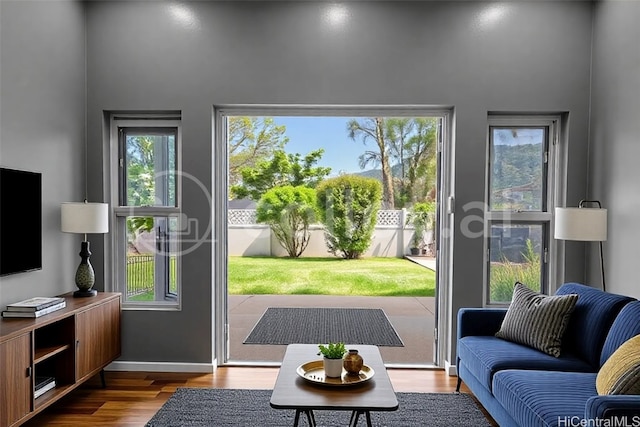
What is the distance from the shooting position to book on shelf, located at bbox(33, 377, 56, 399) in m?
2.97

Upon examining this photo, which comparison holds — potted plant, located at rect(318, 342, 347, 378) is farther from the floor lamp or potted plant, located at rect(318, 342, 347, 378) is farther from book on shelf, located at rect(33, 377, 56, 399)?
the floor lamp

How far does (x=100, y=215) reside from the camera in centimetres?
369

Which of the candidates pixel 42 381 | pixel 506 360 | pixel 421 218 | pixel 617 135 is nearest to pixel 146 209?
pixel 42 381

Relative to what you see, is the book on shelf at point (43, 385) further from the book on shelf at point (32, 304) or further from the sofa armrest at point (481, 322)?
the sofa armrest at point (481, 322)

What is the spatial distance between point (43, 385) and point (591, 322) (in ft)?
11.1

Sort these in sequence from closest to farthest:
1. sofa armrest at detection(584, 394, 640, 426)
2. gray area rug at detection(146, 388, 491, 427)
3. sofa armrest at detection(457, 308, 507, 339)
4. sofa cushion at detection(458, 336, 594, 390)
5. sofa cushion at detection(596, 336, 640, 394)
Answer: sofa armrest at detection(584, 394, 640, 426) < sofa cushion at detection(596, 336, 640, 394) < sofa cushion at detection(458, 336, 594, 390) < gray area rug at detection(146, 388, 491, 427) < sofa armrest at detection(457, 308, 507, 339)

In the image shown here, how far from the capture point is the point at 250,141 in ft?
14.4

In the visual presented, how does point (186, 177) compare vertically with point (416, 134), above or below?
below

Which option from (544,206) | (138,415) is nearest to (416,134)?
(544,206)

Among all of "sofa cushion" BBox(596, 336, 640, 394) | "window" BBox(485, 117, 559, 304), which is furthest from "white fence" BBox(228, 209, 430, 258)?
"sofa cushion" BBox(596, 336, 640, 394)

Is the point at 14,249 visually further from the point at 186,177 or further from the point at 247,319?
the point at 247,319

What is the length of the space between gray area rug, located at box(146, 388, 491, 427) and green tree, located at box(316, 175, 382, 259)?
1320 millimetres

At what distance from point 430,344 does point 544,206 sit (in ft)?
5.15

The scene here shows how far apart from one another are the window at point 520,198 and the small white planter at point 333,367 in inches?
85.2
